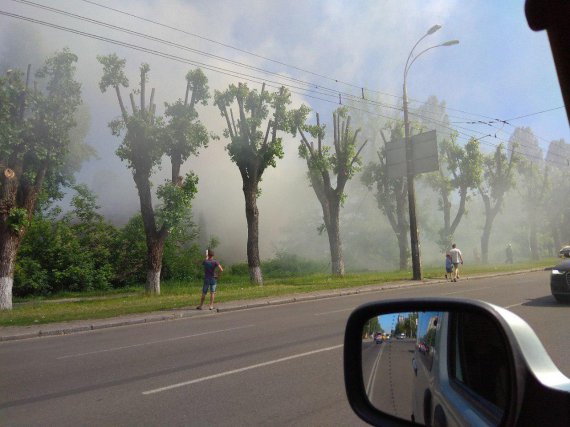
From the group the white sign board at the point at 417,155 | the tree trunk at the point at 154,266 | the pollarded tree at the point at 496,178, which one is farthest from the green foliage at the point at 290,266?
the tree trunk at the point at 154,266

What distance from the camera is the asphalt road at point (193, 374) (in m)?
4.73

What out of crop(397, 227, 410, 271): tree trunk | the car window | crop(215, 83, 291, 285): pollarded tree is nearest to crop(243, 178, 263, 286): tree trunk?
crop(215, 83, 291, 285): pollarded tree

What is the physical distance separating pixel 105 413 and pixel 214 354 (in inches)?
120

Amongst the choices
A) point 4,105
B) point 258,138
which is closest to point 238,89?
point 258,138

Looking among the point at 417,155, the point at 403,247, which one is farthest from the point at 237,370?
the point at 403,247

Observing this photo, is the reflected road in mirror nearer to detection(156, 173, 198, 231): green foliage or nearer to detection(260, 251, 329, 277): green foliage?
detection(156, 173, 198, 231): green foliage

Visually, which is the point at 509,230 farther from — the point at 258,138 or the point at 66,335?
the point at 66,335

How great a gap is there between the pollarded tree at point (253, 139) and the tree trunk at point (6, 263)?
11.4 m

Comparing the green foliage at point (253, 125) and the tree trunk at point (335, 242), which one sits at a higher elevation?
the green foliage at point (253, 125)

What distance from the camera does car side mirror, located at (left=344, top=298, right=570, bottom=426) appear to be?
126 centimetres

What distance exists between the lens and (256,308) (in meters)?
16.0

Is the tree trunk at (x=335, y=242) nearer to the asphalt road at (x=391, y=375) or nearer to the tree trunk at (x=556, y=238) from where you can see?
the asphalt road at (x=391, y=375)

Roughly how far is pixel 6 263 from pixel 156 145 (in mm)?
7677

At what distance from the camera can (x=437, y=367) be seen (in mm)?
1770
